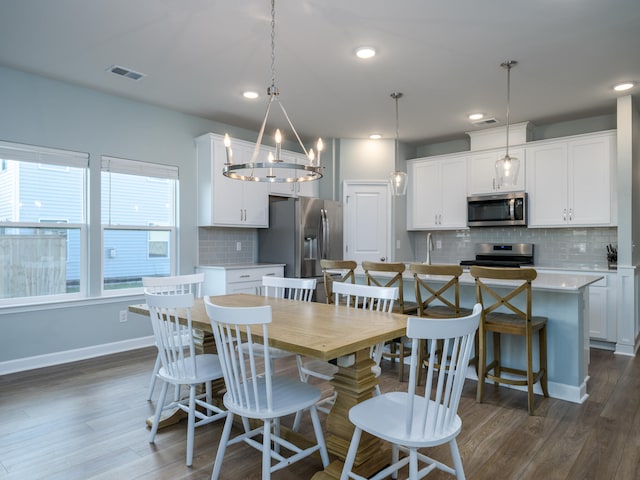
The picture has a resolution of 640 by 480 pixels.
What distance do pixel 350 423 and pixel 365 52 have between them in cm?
267

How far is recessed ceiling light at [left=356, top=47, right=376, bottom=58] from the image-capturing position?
127 inches

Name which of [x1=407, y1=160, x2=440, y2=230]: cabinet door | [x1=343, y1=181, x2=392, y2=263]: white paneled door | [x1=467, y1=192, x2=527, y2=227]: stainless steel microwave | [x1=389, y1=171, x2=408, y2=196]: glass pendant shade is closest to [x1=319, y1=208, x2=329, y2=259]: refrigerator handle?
[x1=343, y1=181, x2=392, y2=263]: white paneled door

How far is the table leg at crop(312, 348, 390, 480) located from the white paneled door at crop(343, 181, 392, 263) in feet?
12.8

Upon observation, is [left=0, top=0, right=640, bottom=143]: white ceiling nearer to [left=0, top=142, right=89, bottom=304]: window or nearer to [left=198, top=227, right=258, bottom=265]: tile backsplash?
[left=0, top=142, right=89, bottom=304]: window

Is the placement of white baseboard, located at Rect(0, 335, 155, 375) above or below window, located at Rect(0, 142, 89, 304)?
→ below

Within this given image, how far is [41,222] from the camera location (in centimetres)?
385

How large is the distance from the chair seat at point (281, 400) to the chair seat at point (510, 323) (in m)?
1.54

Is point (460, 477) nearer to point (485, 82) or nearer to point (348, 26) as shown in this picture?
point (348, 26)

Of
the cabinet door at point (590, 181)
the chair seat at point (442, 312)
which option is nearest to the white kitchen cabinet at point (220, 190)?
the chair seat at point (442, 312)

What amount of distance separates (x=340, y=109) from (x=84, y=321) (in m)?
3.43

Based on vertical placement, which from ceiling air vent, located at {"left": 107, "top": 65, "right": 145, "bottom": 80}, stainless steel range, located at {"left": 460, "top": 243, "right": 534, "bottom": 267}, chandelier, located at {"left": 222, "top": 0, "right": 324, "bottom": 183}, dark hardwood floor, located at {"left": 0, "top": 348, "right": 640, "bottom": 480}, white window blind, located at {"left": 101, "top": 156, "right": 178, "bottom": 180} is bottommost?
dark hardwood floor, located at {"left": 0, "top": 348, "right": 640, "bottom": 480}

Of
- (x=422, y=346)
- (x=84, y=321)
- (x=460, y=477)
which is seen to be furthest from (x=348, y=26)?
(x=84, y=321)

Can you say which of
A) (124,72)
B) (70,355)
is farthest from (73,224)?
(124,72)

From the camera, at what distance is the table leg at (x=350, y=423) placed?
6.45 feet
